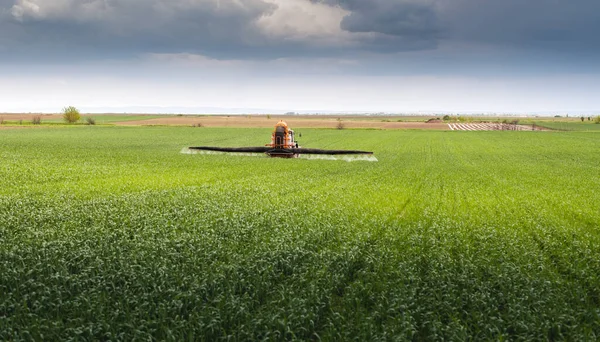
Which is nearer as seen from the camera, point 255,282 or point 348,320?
point 348,320

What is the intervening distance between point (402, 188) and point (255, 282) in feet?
56.1

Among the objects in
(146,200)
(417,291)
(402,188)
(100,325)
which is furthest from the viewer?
(402,188)

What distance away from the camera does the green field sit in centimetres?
814

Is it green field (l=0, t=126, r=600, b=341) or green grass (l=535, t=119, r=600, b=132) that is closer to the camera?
green field (l=0, t=126, r=600, b=341)

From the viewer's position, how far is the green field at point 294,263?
8.14 meters

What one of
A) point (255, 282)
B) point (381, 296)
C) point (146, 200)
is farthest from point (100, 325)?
point (146, 200)

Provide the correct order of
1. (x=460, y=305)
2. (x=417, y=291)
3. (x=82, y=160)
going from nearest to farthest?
1. (x=460, y=305)
2. (x=417, y=291)
3. (x=82, y=160)

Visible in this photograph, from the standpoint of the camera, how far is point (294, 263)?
454 inches

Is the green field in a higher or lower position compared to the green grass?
lower

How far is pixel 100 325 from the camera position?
7.72 m

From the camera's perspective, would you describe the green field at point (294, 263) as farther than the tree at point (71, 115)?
No

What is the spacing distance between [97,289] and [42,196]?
1331cm

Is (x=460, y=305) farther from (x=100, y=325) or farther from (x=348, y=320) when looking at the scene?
(x=100, y=325)

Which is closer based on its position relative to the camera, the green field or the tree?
the green field
